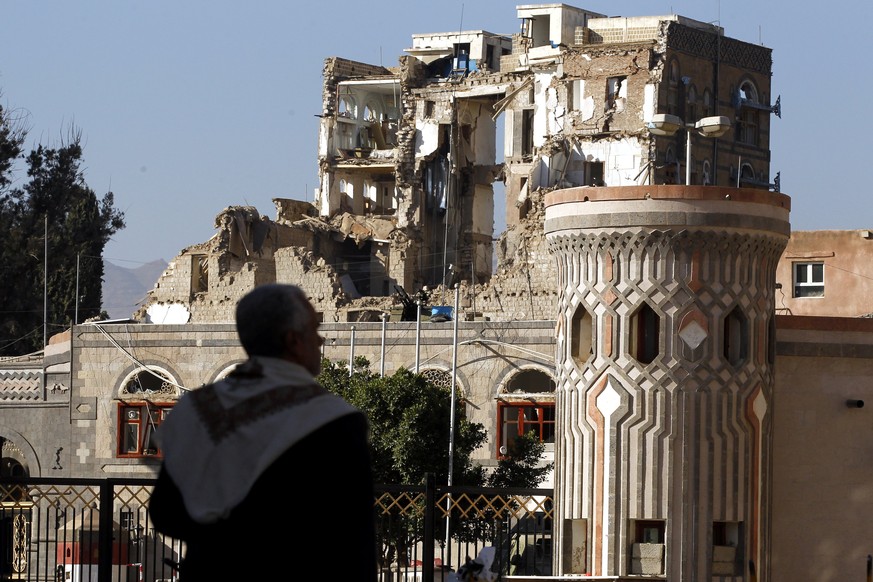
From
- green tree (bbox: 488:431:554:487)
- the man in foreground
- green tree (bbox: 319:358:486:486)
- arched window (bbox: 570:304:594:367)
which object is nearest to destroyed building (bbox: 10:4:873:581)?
arched window (bbox: 570:304:594:367)

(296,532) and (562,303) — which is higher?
(562,303)

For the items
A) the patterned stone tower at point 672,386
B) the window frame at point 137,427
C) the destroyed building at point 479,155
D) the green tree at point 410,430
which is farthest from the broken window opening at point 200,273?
the patterned stone tower at point 672,386

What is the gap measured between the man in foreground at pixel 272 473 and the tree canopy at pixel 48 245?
49.2m

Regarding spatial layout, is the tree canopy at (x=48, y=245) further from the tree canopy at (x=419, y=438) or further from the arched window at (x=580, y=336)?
the arched window at (x=580, y=336)

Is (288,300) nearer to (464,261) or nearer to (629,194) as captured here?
(629,194)

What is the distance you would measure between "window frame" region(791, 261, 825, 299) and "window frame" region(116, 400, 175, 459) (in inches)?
563

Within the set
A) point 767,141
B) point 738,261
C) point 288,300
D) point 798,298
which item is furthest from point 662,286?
point 767,141

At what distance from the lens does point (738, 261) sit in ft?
47.6

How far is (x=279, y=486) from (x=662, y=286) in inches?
391

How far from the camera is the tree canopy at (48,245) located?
5594 centimetres

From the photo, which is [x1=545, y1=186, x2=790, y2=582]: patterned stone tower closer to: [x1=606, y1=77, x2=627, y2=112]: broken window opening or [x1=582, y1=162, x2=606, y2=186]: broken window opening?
[x1=606, y1=77, x2=627, y2=112]: broken window opening

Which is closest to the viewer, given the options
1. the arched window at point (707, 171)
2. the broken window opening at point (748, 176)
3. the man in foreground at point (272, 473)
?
the man in foreground at point (272, 473)

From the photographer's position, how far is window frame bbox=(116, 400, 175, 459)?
3762 cm

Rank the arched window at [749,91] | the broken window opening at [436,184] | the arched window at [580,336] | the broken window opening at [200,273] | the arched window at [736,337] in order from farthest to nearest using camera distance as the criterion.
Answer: the broken window opening at [436,184] → the arched window at [749,91] → the broken window opening at [200,273] → the arched window at [580,336] → the arched window at [736,337]
